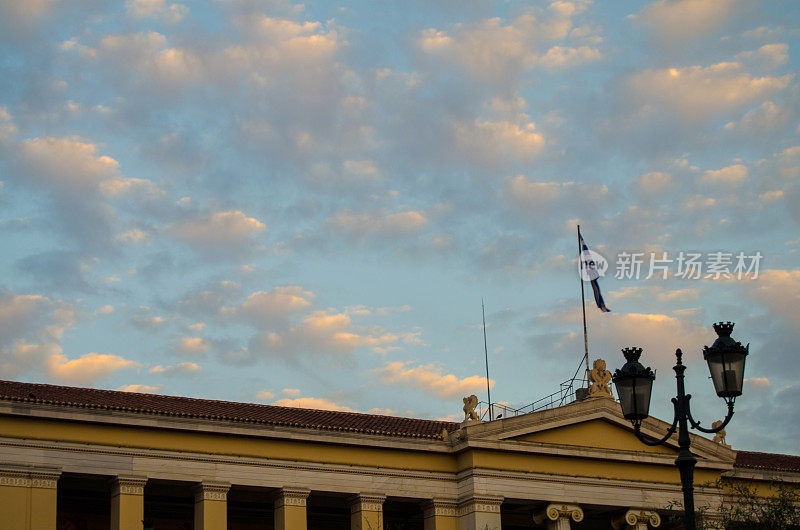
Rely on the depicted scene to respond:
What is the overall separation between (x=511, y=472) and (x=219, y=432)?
10.7m

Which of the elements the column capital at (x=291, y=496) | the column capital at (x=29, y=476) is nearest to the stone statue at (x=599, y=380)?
the column capital at (x=291, y=496)

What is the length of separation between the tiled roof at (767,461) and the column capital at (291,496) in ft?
59.6

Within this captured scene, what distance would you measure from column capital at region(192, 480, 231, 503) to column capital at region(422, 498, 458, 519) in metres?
7.54

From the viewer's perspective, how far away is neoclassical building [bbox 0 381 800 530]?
35906 mm

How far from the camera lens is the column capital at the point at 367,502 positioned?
40.1 meters

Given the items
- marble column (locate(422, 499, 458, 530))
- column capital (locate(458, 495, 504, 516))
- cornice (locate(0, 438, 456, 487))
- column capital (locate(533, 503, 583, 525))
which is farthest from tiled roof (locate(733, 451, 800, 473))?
cornice (locate(0, 438, 456, 487))

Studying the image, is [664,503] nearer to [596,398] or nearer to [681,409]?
[596,398]

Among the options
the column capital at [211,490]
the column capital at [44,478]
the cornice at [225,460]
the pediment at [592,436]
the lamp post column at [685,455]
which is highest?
the pediment at [592,436]

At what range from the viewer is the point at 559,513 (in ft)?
138

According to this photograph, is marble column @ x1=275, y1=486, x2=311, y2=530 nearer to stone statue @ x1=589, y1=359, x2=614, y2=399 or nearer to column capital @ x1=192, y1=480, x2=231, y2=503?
column capital @ x1=192, y1=480, x2=231, y2=503

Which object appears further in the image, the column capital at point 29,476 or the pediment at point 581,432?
the pediment at point 581,432

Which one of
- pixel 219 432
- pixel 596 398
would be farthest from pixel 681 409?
pixel 596 398

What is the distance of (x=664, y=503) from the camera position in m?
43.9

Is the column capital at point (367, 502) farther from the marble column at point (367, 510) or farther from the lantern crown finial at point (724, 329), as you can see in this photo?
the lantern crown finial at point (724, 329)
